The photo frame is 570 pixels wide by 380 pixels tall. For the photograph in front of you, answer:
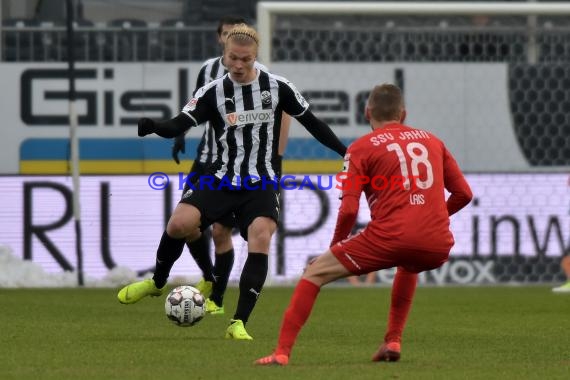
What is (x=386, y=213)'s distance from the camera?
6.75m

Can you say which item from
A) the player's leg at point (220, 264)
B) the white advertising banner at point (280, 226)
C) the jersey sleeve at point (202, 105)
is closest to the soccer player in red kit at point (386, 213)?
the jersey sleeve at point (202, 105)

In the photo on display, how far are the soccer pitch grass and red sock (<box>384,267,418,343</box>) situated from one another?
144mm

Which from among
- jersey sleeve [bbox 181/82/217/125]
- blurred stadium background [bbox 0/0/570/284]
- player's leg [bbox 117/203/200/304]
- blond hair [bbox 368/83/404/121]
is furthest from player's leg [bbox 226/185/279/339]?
blurred stadium background [bbox 0/0/570/284]

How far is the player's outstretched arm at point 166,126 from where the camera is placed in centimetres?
789

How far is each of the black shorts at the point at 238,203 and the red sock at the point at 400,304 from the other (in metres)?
1.47

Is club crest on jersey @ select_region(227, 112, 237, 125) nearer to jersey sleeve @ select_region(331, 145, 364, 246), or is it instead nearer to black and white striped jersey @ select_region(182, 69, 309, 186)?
black and white striped jersey @ select_region(182, 69, 309, 186)

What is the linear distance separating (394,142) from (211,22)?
31.2ft

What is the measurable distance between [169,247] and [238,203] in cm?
60

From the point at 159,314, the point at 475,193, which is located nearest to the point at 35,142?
the point at 475,193

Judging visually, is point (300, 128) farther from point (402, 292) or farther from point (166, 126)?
point (402, 292)

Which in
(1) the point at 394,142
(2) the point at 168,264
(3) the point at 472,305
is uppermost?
(1) the point at 394,142

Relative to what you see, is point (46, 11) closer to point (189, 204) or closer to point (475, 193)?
point (475, 193)

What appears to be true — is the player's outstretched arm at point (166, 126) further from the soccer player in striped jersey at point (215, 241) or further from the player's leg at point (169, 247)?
the soccer player in striped jersey at point (215, 241)

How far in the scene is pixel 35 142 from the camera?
15.0 m
